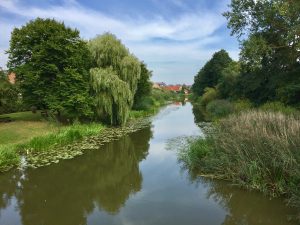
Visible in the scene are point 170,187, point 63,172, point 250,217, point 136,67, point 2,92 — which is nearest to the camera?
point 250,217

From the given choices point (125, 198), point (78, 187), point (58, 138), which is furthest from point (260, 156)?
point (58, 138)

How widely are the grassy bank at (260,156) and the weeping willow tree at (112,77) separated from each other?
486 inches

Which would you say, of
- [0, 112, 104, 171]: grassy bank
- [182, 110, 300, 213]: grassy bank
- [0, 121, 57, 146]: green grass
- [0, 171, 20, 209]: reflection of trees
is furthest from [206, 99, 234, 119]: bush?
[0, 171, 20, 209]: reflection of trees

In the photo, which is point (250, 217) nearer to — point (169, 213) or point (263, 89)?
point (169, 213)

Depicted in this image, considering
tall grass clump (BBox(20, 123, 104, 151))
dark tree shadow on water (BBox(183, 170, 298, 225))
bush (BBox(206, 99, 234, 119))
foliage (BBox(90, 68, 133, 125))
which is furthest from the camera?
bush (BBox(206, 99, 234, 119))

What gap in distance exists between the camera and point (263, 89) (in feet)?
90.9

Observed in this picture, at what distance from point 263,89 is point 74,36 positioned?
16.5m

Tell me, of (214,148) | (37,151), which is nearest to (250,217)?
(214,148)

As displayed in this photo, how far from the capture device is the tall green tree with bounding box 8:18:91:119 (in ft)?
66.3

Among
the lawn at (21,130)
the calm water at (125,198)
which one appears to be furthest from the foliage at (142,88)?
the calm water at (125,198)

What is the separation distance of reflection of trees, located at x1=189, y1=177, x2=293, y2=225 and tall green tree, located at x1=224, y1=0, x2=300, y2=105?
13.1m

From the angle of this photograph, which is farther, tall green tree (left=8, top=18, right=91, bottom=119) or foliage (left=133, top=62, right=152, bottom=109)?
foliage (left=133, top=62, right=152, bottom=109)

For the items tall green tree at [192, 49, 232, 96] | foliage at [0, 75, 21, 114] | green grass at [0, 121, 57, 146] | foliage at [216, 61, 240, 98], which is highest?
tall green tree at [192, 49, 232, 96]

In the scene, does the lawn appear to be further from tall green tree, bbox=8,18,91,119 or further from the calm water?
the calm water
